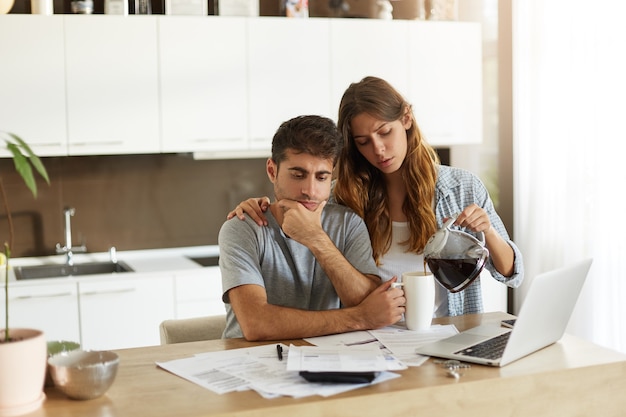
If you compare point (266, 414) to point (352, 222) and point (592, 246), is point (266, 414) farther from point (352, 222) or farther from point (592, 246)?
point (592, 246)

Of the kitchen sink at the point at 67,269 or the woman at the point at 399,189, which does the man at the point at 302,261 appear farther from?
the kitchen sink at the point at 67,269

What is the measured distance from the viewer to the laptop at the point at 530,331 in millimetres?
1801

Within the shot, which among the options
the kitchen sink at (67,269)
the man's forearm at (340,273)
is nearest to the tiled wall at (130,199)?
the kitchen sink at (67,269)

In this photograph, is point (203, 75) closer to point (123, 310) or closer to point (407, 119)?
point (123, 310)

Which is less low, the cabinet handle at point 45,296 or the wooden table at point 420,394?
the wooden table at point 420,394

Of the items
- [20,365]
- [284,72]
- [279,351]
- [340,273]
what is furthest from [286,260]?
[284,72]

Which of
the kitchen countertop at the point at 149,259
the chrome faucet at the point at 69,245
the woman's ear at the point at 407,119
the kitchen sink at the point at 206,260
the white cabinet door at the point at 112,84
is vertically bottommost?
the kitchen sink at the point at 206,260

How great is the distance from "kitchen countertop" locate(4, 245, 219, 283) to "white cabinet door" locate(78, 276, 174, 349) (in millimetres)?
92

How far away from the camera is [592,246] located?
397 centimetres

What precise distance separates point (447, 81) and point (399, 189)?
2.03 m

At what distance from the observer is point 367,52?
4367 mm

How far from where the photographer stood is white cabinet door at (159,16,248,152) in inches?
160

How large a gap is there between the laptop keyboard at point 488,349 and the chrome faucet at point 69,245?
281 centimetres

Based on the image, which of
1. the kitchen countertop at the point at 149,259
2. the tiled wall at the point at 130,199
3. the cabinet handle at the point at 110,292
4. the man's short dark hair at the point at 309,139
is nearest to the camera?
the man's short dark hair at the point at 309,139
